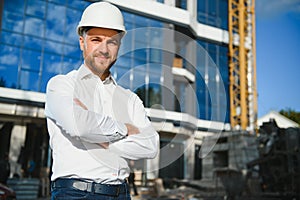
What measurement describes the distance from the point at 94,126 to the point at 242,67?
23.4 meters

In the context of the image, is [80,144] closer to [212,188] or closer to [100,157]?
[100,157]

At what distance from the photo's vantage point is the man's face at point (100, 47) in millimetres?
1456

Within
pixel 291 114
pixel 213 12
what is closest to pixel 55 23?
pixel 213 12

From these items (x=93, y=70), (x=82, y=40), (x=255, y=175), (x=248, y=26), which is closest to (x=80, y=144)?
(x=93, y=70)

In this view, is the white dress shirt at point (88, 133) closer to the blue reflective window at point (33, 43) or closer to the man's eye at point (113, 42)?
the man's eye at point (113, 42)

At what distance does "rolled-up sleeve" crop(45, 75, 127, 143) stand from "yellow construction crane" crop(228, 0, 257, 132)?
865 inches

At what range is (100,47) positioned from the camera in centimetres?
145

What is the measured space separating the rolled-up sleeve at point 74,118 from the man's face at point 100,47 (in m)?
0.14

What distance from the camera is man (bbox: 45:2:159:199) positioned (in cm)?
135

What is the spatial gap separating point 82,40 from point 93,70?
14 cm

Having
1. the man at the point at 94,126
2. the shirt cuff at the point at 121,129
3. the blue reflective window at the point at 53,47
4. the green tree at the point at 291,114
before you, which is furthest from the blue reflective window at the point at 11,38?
the green tree at the point at 291,114

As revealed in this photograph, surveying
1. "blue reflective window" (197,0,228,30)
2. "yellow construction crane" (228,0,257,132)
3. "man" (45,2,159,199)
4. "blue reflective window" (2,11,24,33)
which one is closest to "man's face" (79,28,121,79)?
"man" (45,2,159,199)

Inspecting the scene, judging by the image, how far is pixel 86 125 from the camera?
1.34m

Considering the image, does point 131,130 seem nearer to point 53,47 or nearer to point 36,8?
point 53,47
